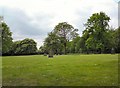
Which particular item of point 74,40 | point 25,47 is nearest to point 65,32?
point 74,40

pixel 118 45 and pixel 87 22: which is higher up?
pixel 87 22

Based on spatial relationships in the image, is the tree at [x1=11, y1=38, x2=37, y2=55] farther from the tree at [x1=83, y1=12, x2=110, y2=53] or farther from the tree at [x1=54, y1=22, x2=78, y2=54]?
the tree at [x1=83, y1=12, x2=110, y2=53]

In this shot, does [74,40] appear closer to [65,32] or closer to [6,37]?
[65,32]

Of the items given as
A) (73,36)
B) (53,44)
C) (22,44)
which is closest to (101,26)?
(73,36)

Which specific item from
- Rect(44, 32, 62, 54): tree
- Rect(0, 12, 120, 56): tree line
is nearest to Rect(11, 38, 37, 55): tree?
Rect(0, 12, 120, 56): tree line

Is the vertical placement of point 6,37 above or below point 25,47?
above

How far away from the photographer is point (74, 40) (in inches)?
3885

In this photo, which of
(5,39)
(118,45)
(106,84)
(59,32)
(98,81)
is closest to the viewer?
(106,84)

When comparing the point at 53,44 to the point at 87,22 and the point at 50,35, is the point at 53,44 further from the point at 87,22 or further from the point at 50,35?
the point at 87,22

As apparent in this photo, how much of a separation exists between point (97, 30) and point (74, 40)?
1065 inches

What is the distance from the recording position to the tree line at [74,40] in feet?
233

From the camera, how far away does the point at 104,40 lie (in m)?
72.9

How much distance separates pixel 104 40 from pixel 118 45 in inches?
410

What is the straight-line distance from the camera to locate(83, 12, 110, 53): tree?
234 feet
